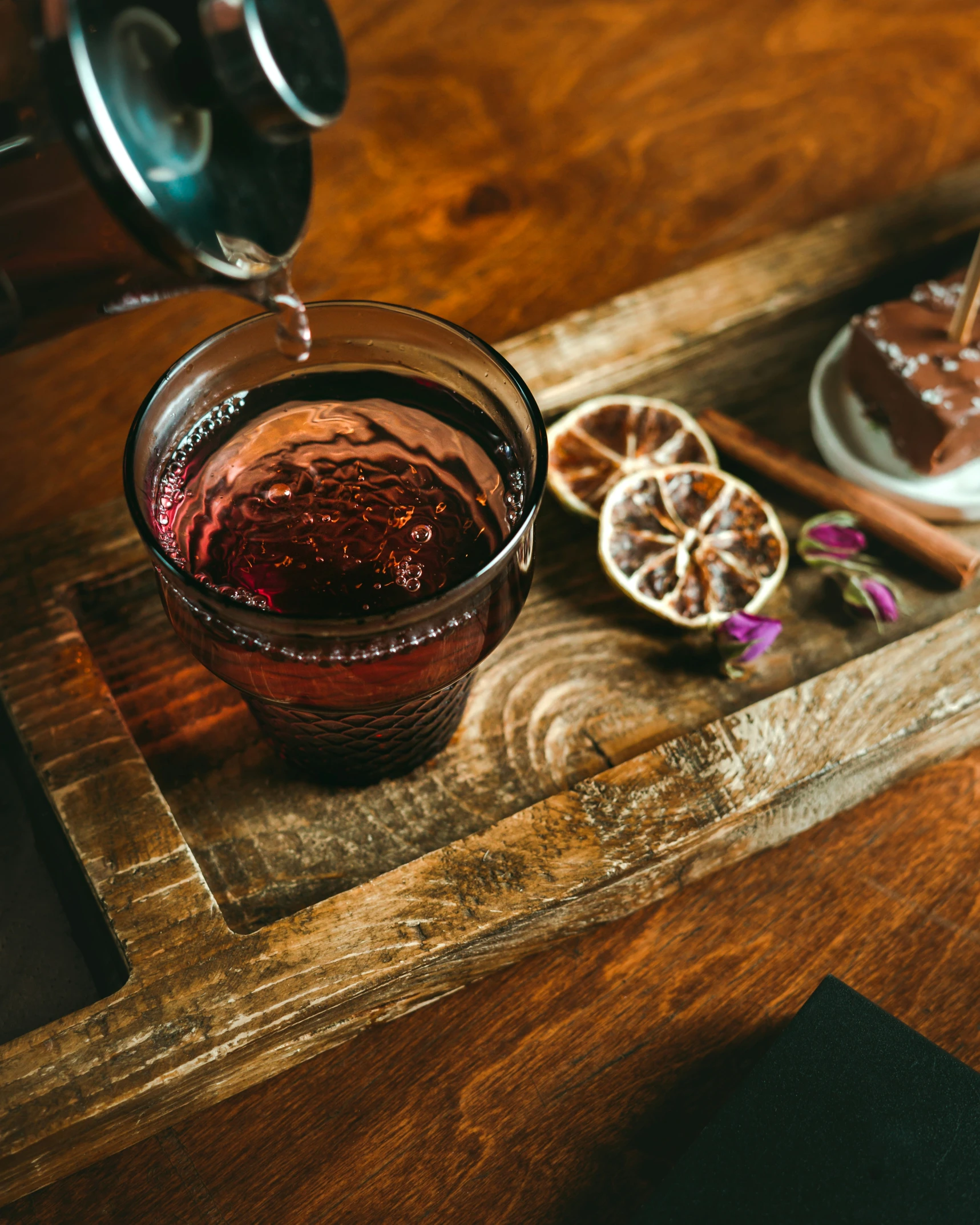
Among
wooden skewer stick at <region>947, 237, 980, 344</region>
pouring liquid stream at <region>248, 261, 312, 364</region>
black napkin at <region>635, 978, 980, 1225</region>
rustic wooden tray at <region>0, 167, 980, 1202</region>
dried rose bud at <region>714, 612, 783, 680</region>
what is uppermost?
pouring liquid stream at <region>248, 261, 312, 364</region>

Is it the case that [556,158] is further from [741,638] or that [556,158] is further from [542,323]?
[741,638]

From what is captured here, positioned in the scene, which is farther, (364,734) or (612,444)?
(612,444)

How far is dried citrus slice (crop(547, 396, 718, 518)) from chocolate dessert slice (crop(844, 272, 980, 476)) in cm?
19

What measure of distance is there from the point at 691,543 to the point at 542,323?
396 mm

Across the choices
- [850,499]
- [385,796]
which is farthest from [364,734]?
[850,499]

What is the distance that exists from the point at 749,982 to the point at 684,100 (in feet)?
4.13

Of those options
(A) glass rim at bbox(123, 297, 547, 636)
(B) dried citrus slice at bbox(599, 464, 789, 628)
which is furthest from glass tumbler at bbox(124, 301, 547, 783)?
(B) dried citrus slice at bbox(599, 464, 789, 628)

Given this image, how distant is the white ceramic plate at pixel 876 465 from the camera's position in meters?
1.12

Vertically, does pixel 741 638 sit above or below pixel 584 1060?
above

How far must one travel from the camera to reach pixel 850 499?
110 centimetres

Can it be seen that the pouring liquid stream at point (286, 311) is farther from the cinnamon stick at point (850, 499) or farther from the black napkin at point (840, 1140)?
the black napkin at point (840, 1140)

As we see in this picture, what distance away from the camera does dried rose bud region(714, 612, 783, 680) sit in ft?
3.23

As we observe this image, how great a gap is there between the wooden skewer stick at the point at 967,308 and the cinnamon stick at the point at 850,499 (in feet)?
0.60

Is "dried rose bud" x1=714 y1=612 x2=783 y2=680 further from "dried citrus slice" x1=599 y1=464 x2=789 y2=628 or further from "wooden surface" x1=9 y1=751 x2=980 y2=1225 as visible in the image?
"wooden surface" x1=9 y1=751 x2=980 y2=1225
